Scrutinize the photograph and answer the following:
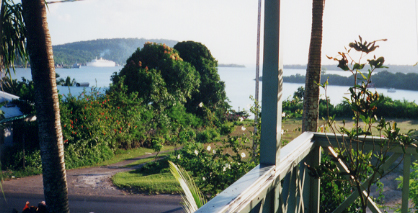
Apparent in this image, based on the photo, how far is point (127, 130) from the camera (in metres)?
10.4

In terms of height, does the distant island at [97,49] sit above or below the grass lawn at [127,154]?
above

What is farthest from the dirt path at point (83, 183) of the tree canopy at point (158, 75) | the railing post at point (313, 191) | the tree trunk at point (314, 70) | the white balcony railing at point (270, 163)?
the white balcony railing at point (270, 163)

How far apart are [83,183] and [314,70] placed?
18.9 ft

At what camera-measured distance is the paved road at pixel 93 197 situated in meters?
5.84

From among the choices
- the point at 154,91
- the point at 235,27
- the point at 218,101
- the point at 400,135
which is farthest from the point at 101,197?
the point at 235,27

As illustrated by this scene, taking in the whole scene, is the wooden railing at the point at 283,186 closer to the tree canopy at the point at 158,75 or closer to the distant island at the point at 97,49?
the tree canopy at the point at 158,75

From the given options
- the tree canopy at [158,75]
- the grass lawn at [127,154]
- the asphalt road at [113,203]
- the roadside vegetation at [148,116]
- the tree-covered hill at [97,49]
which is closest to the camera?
the asphalt road at [113,203]

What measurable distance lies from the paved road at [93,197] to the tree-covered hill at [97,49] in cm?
1632

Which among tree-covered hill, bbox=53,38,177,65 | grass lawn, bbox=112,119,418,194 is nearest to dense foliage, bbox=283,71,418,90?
grass lawn, bbox=112,119,418,194

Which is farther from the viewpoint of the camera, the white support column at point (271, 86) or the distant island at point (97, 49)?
the distant island at point (97, 49)

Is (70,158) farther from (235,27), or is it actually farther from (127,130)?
(235,27)

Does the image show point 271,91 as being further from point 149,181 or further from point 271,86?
point 149,181

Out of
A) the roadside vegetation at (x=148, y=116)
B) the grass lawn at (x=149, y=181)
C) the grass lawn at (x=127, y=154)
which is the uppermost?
the roadside vegetation at (x=148, y=116)

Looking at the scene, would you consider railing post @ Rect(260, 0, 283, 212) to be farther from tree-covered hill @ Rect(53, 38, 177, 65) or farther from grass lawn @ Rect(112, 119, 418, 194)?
tree-covered hill @ Rect(53, 38, 177, 65)
